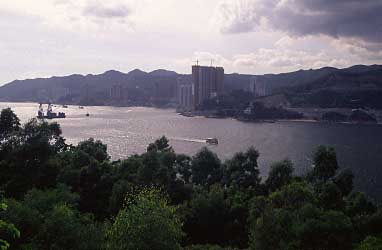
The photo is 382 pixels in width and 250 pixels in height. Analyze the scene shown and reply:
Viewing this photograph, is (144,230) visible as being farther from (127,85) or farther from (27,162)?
(127,85)

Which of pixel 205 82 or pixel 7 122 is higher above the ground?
pixel 205 82

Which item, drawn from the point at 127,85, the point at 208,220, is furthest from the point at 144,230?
the point at 127,85

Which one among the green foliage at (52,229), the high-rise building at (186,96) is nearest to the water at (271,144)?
the green foliage at (52,229)

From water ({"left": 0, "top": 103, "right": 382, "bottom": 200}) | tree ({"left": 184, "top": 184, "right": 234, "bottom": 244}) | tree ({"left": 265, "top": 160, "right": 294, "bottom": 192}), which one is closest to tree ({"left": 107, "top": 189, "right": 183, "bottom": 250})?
tree ({"left": 184, "top": 184, "right": 234, "bottom": 244})

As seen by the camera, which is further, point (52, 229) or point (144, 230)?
point (52, 229)

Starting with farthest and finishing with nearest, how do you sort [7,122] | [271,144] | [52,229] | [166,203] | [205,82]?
[205,82], [271,144], [7,122], [166,203], [52,229]

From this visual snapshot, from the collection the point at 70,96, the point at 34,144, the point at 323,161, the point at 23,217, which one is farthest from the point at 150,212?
the point at 70,96

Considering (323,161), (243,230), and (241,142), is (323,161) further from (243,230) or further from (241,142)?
(241,142)
